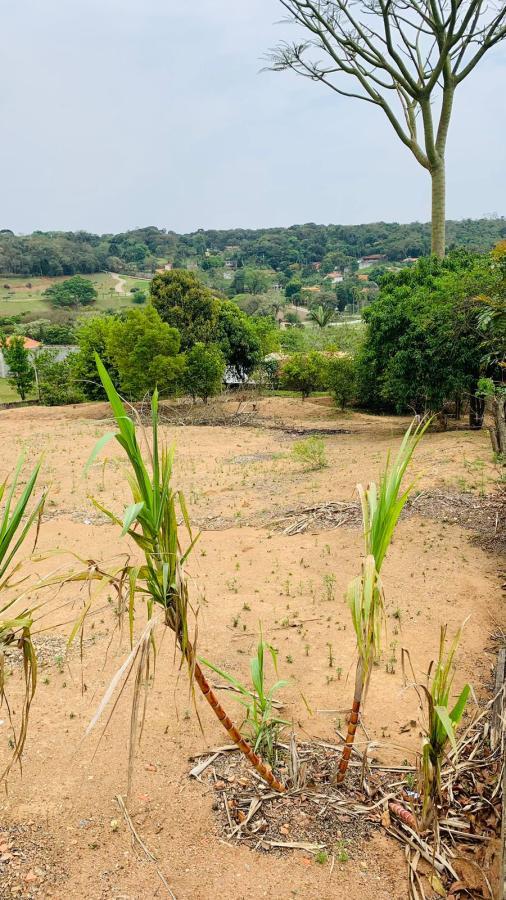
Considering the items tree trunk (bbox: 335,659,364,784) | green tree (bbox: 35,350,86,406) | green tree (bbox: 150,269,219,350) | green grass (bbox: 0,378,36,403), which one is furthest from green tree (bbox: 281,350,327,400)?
tree trunk (bbox: 335,659,364,784)

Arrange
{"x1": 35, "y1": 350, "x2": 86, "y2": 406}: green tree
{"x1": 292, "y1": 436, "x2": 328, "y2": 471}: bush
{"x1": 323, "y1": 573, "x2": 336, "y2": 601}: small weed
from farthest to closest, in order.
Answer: {"x1": 35, "y1": 350, "x2": 86, "y2": 406}: green tree
{"x1": 292, "y1": 436, "x2": 328, "y2": 471}: bush
{"x1": 323, "y1": 573, "x2": 336, "y2": 601}: small weed

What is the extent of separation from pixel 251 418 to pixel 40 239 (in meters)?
86.3

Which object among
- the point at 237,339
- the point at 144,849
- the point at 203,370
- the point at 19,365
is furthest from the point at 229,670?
the point at 19,365

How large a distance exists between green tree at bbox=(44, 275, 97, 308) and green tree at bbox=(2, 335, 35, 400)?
38.3m

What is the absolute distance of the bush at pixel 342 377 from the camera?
18797 millimetres

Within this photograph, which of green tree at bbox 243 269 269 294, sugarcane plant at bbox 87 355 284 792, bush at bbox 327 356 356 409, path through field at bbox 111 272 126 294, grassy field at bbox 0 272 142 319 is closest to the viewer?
sugarcane plant at bbox 87 355 284 792

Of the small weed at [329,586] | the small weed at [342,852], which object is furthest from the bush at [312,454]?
the small weed at [342,852]

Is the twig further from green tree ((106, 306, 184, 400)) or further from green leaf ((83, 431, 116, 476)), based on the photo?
green tree ((106, 306, 184, 400))

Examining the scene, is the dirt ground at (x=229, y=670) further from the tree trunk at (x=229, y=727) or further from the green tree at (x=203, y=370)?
the green tree at (x=203, y=370)

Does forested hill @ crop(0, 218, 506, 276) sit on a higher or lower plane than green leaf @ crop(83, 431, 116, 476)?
higher

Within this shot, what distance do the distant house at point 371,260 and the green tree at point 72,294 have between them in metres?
32.8

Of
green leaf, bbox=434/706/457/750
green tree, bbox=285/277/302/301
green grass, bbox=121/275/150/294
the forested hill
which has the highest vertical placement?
the forested hill

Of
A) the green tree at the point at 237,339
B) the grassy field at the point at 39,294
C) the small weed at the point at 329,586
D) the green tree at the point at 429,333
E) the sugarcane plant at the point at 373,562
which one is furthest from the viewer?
the grassy field at the point at 39,294

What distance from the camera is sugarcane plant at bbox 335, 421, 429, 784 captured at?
2.23m
